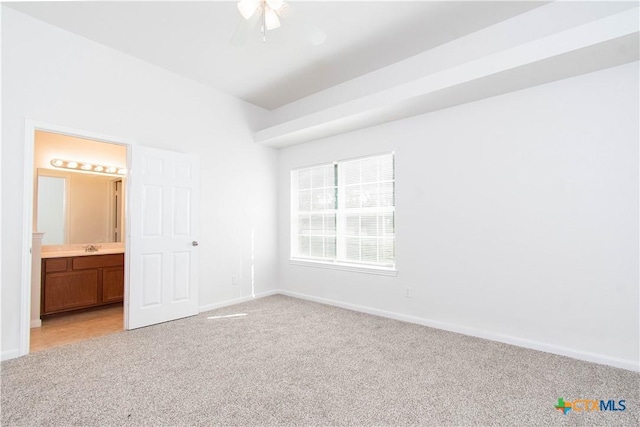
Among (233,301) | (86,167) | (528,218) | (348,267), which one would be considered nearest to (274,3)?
(528,218)

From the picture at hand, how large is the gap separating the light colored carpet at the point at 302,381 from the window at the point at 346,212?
129 cm

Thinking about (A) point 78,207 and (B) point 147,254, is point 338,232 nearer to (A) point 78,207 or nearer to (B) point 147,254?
(B) point 147,254

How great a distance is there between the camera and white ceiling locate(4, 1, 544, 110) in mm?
2799

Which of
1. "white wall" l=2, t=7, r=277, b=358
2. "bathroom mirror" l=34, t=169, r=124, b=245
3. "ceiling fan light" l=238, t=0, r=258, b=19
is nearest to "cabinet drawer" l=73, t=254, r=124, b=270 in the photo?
"bathroom mirror" l=34, t=169, r=124, b=245

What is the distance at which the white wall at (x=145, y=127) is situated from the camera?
2805mm

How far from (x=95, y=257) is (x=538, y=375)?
5.25 metres

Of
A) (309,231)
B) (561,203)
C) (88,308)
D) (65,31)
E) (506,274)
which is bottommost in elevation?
(88,308)

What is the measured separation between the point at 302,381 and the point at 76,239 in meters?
4.37

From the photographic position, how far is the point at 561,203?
2828mm

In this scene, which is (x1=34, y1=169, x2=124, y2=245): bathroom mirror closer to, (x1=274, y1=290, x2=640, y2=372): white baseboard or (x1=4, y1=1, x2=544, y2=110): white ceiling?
(x1=4, y1=1, x2=544, y2=110): white ceiling

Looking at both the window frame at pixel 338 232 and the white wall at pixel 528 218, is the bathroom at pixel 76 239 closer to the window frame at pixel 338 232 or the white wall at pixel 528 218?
the window frame at pixel 338 232

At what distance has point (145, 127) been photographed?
375 centimetres

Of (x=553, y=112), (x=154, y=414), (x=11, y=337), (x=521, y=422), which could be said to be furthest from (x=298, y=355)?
(x=553, y=112)

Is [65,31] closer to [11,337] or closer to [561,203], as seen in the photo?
[11,337]
